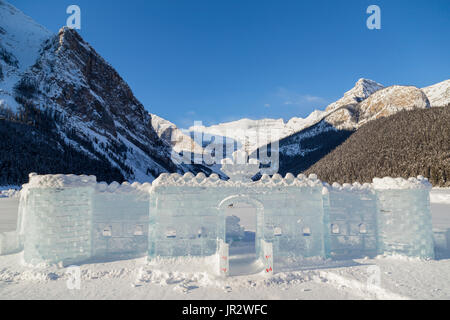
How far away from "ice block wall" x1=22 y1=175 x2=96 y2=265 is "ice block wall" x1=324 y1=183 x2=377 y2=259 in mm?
10260

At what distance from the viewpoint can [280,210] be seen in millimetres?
10320

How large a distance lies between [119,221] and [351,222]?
392 inches

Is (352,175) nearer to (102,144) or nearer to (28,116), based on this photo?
(102,144)

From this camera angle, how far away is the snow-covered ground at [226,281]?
747 cm

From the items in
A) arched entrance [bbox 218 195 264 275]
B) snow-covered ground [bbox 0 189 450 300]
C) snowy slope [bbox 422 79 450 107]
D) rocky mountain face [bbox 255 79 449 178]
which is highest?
snowy slope [bbox 422 79 450 107]

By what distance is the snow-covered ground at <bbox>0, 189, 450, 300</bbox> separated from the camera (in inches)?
294

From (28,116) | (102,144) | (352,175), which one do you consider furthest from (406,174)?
(28,116)

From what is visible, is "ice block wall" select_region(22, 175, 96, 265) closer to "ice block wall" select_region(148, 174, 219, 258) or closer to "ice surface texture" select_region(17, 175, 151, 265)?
"ice surface texture" select_region(17, 175, 151, 265)

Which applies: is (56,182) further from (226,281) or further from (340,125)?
(340,125)

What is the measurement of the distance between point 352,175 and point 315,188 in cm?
6088

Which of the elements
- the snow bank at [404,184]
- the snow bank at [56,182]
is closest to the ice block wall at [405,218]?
the snow bank at [404,184]

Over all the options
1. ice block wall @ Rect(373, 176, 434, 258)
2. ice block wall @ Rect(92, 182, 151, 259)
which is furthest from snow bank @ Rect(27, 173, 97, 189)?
ice block wall @ Rect(373, 176, 434, 258)

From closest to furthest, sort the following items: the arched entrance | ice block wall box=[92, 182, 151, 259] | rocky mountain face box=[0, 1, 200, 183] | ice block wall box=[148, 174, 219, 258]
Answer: the arched entrance < ice block wall box=[148, 174, 219, 258] < ice block wall box=[92, 182, 151, 259] < rocky mountain face box=[0, 1, 200, 183]

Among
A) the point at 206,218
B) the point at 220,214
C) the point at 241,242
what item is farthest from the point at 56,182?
the point at 241,242
